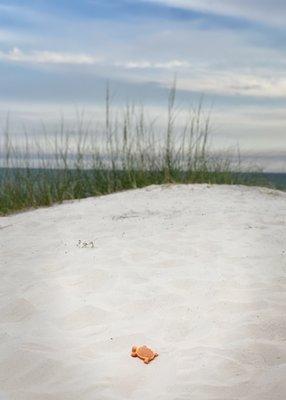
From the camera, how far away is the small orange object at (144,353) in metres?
3.05

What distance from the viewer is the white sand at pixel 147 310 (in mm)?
2898

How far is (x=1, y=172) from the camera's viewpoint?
356 inches

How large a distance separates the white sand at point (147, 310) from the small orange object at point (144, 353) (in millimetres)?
28

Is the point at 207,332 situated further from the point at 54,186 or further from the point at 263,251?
the point at 54,186

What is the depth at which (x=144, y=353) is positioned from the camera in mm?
3094

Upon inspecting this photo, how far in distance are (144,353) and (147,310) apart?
1.80 ft

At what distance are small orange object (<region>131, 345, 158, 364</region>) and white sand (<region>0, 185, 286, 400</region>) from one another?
0.09 feet

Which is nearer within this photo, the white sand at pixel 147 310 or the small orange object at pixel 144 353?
the white sand at pixel 147 310

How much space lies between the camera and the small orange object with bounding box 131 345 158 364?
3.05 metres

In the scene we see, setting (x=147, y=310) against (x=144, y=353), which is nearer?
(x=144, y=353)

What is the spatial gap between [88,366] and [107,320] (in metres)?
0.49

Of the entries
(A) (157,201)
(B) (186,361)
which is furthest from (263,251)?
(A) (157,201)

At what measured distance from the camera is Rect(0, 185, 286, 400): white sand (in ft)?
9.51

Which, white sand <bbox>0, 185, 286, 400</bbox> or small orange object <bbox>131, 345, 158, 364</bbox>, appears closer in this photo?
white sand <bbox>0, 185, 286, 400</bbox>
